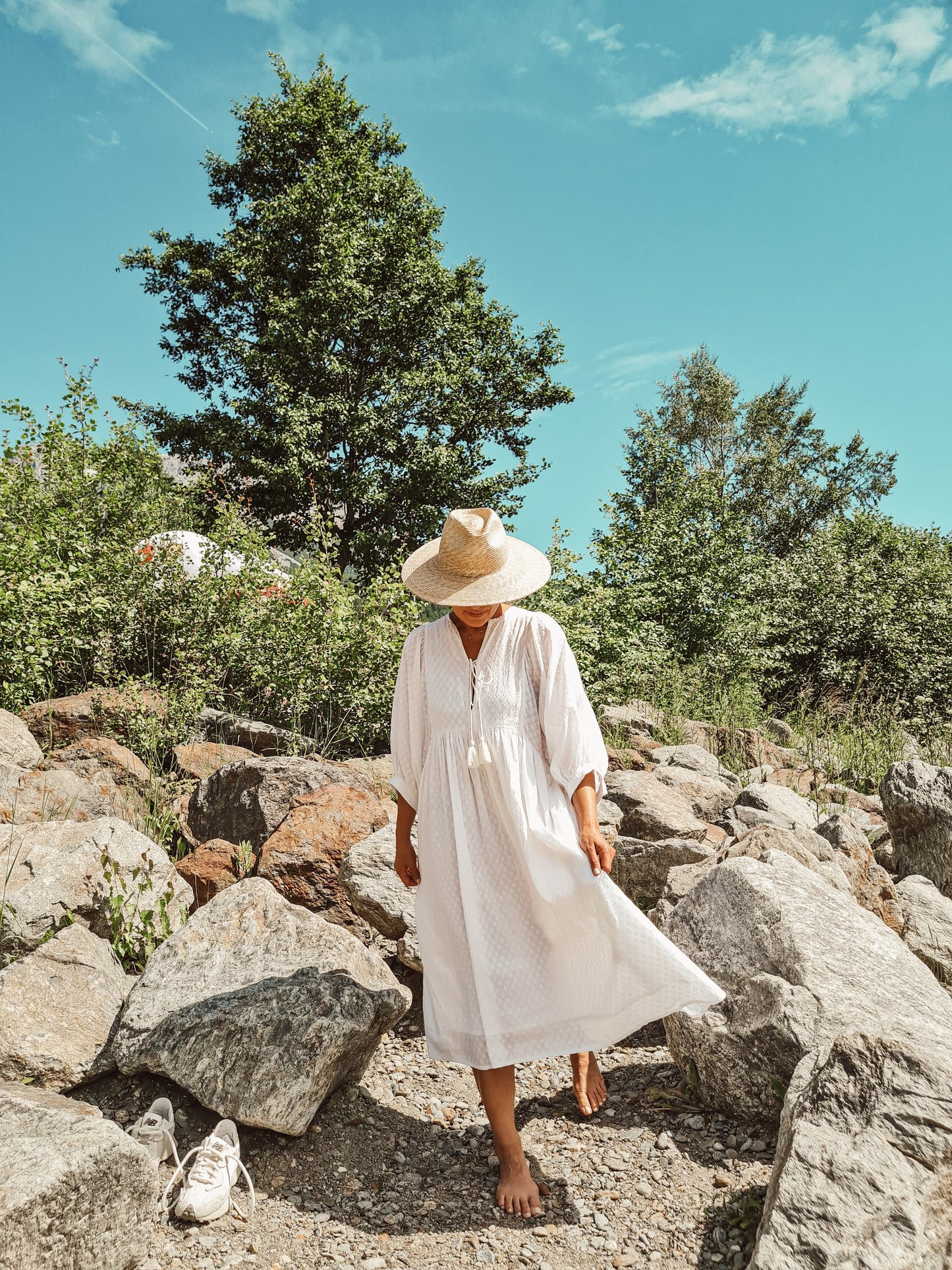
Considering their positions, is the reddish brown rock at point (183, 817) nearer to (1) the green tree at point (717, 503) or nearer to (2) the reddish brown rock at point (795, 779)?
(2) the reddish brown rock at point (795, 779)

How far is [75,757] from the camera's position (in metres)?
5.97

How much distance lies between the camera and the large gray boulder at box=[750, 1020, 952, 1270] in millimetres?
1918

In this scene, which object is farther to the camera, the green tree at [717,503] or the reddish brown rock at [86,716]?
the green tree at [717,503]

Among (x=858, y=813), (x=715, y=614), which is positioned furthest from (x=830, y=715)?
(x=858, y=813)

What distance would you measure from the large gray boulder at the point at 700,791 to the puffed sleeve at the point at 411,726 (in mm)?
3245

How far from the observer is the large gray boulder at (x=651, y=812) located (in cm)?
496

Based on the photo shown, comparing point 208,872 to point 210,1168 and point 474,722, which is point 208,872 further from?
point 474,722

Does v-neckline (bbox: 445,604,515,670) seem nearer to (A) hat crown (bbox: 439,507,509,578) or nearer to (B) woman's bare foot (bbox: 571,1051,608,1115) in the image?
(A) hat crown (bbox: 439,507,509,578)

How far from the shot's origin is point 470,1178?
287 cm

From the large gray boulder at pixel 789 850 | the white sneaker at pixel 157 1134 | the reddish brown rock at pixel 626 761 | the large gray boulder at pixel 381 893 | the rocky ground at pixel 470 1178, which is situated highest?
the reddish brown rock at pixel 626 761

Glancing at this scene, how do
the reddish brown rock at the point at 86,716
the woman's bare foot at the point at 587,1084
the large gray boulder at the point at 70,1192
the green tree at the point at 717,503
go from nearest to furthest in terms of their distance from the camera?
the large gray boulder at the point at 70,1192 → the woman's bare foot at the point at 587,1084 → the reddish brown rock at the point at 86,716 → the green tree at the point at 717,503

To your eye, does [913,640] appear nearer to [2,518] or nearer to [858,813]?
[858,813]

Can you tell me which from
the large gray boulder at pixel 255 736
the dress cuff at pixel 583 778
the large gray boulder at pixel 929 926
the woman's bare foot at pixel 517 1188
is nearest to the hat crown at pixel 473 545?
the dress cuff at pixel 583 778

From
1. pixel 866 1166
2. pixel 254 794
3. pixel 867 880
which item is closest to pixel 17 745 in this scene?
pixel 254 794
